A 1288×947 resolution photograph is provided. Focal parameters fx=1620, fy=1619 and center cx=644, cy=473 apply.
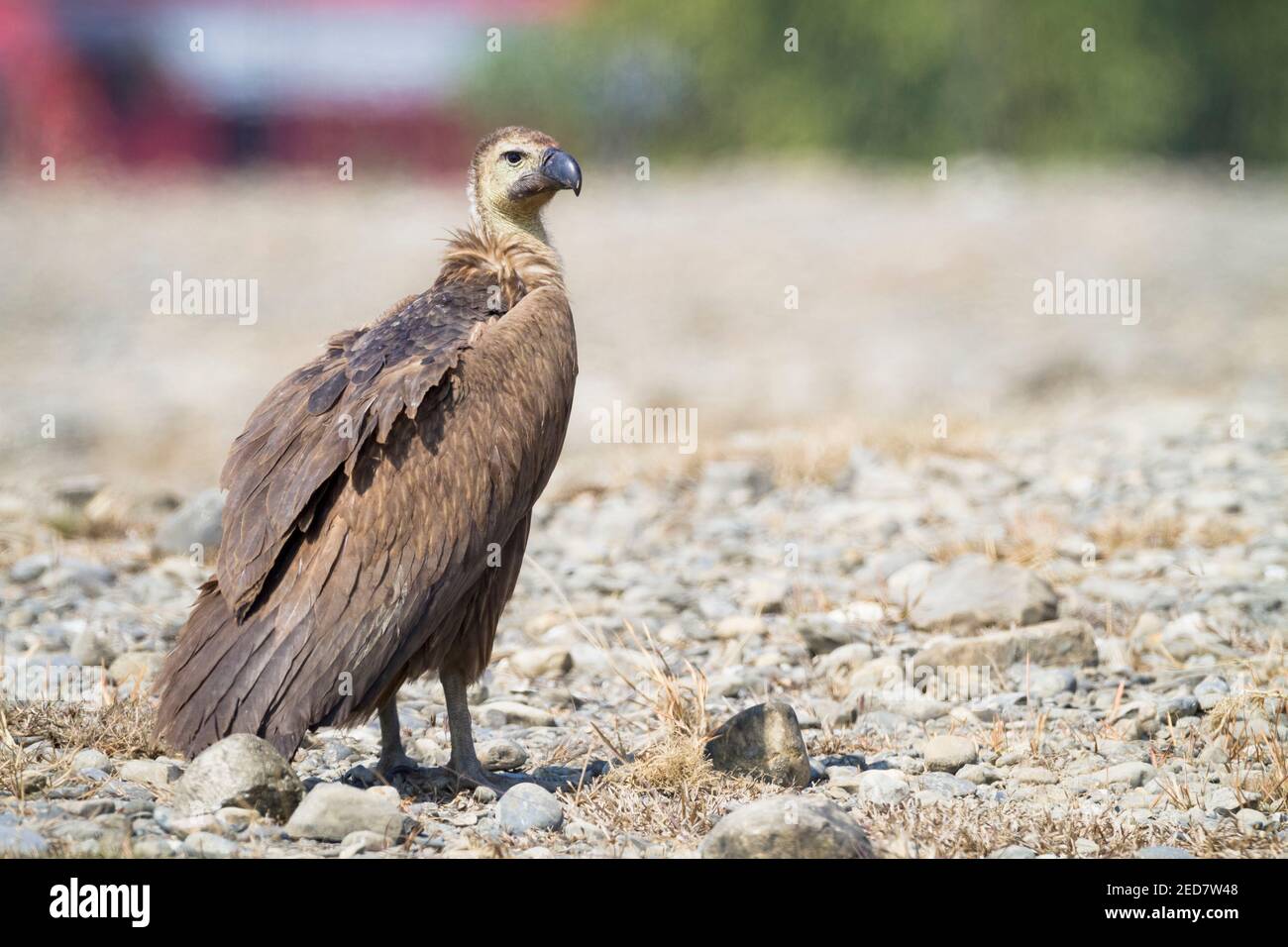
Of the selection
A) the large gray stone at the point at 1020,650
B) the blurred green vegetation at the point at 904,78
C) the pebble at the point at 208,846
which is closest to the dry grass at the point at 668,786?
the pebble at the point at 208,846

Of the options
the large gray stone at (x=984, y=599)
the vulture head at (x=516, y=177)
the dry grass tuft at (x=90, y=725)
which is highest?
the vulture head at (x=516, y=177)

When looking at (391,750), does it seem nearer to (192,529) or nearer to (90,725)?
(90,725)

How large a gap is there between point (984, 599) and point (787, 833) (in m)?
2.88

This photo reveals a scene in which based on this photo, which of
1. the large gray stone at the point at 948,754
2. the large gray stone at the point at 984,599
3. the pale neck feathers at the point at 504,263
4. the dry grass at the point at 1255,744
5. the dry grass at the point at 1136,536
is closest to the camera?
the dry grass at the point at 1255,744

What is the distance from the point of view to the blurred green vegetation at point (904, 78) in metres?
33.6

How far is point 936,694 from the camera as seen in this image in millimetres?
6352

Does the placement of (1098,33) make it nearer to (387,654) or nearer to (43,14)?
(43,14)

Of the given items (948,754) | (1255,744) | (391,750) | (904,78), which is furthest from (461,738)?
(904,78)

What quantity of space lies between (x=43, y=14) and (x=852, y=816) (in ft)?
90.6

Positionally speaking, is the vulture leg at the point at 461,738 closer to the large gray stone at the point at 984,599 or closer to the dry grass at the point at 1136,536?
the large gray stone at the point at 984,599

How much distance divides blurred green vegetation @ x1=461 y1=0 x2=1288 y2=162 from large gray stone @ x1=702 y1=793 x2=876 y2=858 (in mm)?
30565

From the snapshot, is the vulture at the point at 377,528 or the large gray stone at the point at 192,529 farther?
the large gray stone at the point at 192,529

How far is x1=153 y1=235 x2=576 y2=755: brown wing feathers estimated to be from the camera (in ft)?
15.8

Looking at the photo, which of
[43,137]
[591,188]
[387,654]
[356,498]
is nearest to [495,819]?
[387,654]
